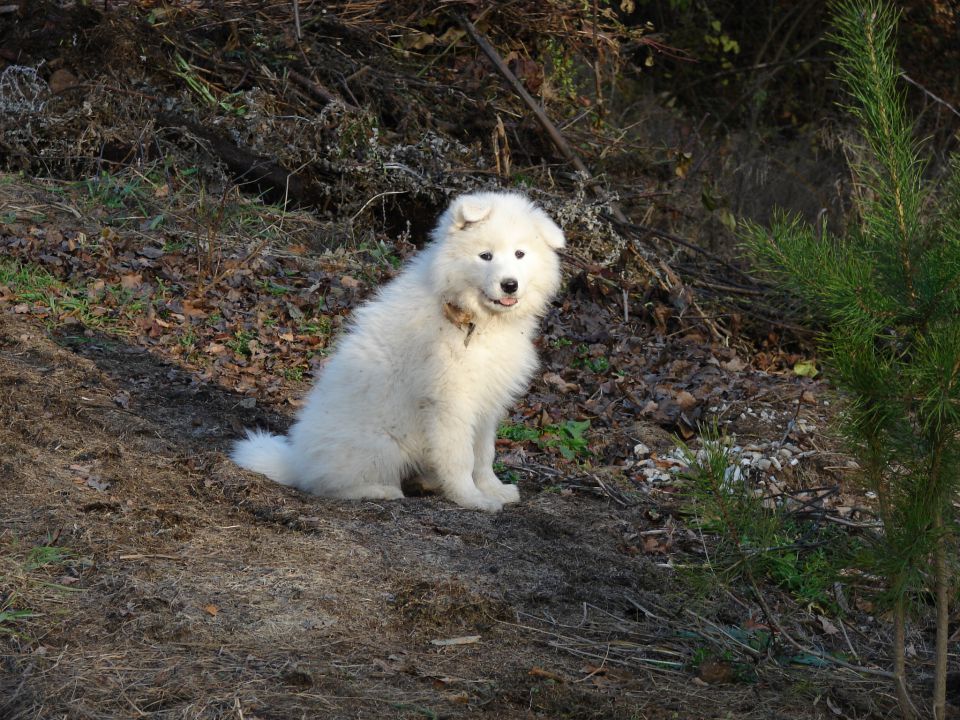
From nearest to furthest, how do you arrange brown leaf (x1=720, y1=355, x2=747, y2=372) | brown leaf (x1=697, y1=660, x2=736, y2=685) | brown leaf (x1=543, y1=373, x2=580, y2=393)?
1. brown leaf (x1=697, y1=660, x2=736, y2=685)
2. brown leaf (x1=543, y1=373, x2=580, y2=393)
3. brown leaf (x1=720, y1=355, x2=747, y2=372)

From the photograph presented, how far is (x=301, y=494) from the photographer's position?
5324 mm

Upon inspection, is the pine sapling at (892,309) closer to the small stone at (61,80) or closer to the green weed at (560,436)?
the green weed at (560,436)

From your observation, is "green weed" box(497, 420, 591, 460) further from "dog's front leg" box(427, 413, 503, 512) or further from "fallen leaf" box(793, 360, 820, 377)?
"fallen leaf" box(793, 360, 820, 377)

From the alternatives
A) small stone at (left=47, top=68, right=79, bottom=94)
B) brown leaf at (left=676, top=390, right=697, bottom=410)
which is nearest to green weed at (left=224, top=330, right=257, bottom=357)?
brown leaf at (left=676, top=390, right=697, bottom=410)

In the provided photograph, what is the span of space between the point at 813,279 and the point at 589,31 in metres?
8.29

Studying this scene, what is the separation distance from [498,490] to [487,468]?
0.14 m

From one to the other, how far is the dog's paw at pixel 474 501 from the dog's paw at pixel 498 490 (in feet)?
0.52

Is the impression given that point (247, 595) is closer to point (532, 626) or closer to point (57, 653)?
point (57, 653)

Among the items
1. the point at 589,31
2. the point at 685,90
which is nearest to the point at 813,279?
the point at 589,31

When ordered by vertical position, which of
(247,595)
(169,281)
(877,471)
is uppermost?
(877,471)

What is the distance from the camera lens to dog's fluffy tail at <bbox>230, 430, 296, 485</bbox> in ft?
18.0

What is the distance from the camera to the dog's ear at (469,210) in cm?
538

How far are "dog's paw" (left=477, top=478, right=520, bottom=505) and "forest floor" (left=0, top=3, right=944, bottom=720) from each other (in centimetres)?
17

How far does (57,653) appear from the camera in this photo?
11.0ft
